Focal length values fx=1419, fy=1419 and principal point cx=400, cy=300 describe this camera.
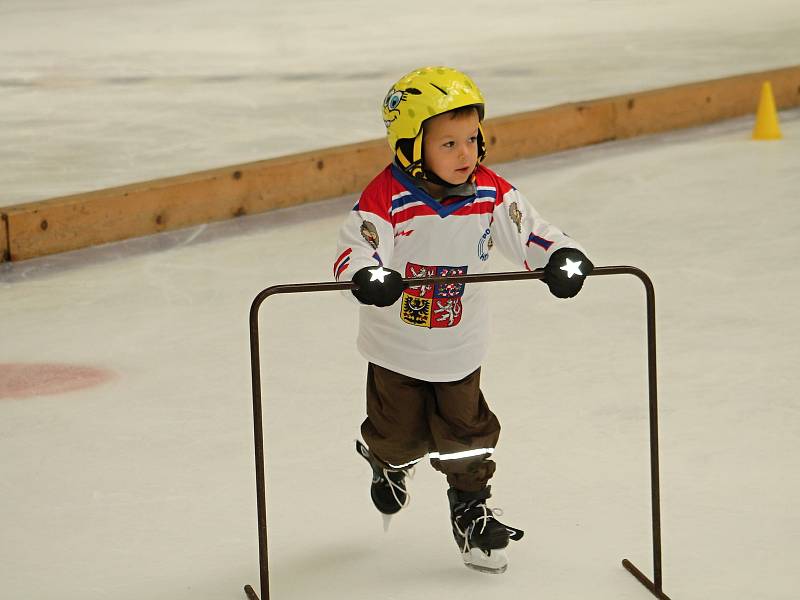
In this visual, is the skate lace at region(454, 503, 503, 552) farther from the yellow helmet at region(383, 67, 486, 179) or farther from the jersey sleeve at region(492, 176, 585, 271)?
the yellow helmet at region(383, 67, 486, 179)

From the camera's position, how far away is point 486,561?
229 cm

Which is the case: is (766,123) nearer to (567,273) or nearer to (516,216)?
(516,216)

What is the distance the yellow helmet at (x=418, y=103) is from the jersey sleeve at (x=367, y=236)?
0.22 feet

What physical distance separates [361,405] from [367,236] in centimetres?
103

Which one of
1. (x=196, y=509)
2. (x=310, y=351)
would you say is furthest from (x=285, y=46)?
(x=196, y=509)

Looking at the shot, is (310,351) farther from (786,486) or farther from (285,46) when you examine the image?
(285,46)

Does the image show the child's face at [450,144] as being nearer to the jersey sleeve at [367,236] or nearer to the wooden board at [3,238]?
the jersey sleeve at [367,236]

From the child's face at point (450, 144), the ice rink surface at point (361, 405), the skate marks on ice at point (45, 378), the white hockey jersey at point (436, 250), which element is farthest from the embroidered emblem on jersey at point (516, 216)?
the skate marks on ice at point (45, 378)

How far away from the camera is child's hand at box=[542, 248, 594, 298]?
2.04 meters

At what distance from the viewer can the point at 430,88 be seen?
2080mm

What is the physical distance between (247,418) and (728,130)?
3748 mm

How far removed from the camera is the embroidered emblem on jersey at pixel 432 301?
217 cm

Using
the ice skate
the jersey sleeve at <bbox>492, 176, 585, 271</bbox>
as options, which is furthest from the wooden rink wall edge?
the jersey sleeve at <bbox>492, 176, 585, 271</bbox>

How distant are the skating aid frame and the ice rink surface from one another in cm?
5
